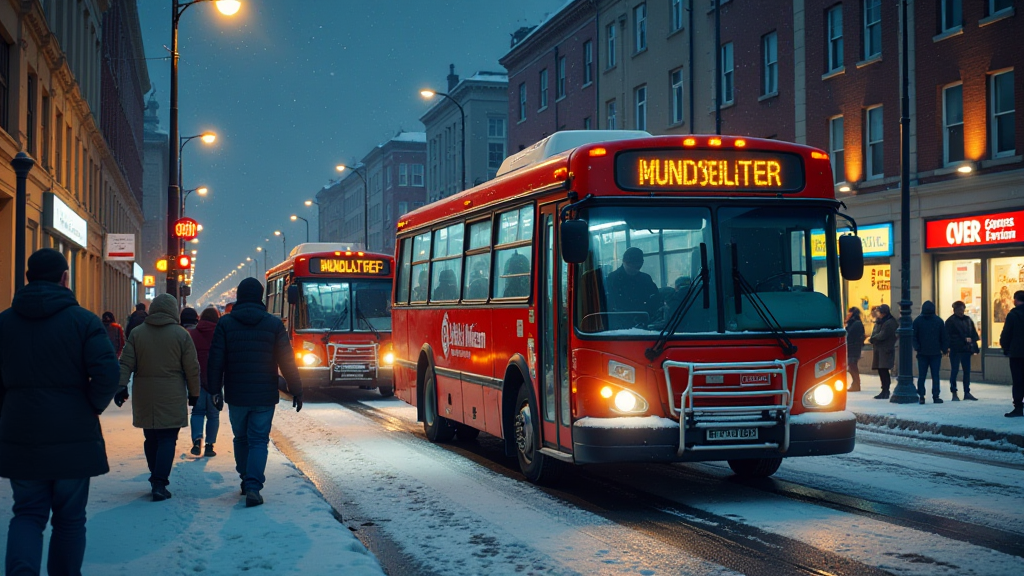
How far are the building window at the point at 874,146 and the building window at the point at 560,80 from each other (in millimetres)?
21685

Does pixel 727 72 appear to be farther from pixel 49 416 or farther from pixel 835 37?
pixel 49 416

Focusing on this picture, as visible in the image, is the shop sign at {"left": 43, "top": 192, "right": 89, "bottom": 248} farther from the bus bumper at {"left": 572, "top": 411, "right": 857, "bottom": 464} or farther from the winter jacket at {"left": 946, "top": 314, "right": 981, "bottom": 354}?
the bus bumper at {"left": 572, "top": 411, "right": 857, "bottom": 464}

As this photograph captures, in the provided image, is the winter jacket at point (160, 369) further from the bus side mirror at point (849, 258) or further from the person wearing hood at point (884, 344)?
the person wearing hood at point (884, 344)

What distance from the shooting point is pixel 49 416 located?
566cm

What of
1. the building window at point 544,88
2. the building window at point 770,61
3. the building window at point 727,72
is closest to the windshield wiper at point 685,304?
the building window at point 770,61

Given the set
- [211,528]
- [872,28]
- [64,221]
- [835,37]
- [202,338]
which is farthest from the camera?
[835,37]

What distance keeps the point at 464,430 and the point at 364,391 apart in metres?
11.5

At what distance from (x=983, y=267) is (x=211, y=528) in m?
20.6

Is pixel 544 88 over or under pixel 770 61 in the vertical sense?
over

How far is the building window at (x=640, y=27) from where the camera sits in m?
40.6

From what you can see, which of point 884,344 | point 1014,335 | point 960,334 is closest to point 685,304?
point 1014,335

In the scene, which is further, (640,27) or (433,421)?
(640,27)

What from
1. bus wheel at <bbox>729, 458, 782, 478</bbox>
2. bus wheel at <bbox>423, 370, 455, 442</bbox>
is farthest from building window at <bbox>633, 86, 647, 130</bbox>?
bus wheel at <bbox>729, 458, 782, 478</bbox>

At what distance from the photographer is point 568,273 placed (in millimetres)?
9516
